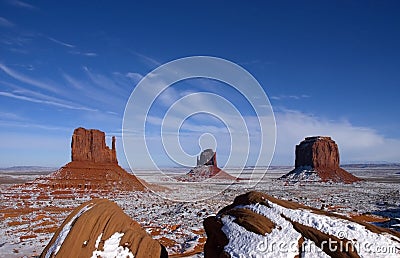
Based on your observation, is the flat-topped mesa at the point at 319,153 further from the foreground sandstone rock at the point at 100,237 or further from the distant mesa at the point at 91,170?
the foreground sandstone rock at the point at 100,237

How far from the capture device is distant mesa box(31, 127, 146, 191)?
64.1 metres

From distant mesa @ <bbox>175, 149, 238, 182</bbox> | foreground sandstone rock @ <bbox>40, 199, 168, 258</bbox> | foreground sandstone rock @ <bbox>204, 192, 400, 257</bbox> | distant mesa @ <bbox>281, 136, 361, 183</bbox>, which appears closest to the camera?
foreground sandstone rock @ <bbox>204, 192, 400, 257</bbox>

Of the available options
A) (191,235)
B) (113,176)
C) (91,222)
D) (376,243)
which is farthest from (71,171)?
(376,243)

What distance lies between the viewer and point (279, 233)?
7617mm

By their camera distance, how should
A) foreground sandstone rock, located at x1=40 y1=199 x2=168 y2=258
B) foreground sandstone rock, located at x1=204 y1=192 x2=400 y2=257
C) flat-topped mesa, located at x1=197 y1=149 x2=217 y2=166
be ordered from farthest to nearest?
1. flat-topped mesa, located at x1=197 y1=149 x2=217 y2=166
2. foreground sandstone rock, located at x1=40 y1=199 x2=168 y2=258
3. foreground sandstone rock, located at x1=204 y1=192 x2=400 y2=257

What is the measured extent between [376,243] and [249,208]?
3.08m

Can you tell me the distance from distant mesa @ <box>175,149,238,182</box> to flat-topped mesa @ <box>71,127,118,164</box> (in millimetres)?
56319

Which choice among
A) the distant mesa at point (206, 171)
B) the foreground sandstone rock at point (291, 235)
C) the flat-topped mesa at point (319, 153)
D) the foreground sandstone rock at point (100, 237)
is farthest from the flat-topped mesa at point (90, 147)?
the foreground sandstone rock at point (291, 235)

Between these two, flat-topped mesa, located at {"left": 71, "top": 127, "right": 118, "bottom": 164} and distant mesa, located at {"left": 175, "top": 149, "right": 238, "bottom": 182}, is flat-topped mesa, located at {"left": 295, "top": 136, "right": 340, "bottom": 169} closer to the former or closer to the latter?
distant mesa, located at {"left": 175, "top": 149, "right": 238, "bottom": 182}

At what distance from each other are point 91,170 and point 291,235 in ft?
231

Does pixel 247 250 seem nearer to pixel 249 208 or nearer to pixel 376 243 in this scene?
pixel 249 208

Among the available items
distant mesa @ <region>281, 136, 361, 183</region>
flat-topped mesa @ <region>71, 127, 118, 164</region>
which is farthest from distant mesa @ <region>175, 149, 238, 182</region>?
flat-topped mesa @ <region>71, 127, 118, 164</region>

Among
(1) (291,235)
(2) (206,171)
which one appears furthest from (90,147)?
(1) (291,235)

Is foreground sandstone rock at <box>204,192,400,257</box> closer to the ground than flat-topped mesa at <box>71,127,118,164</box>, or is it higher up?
closer to the ground
